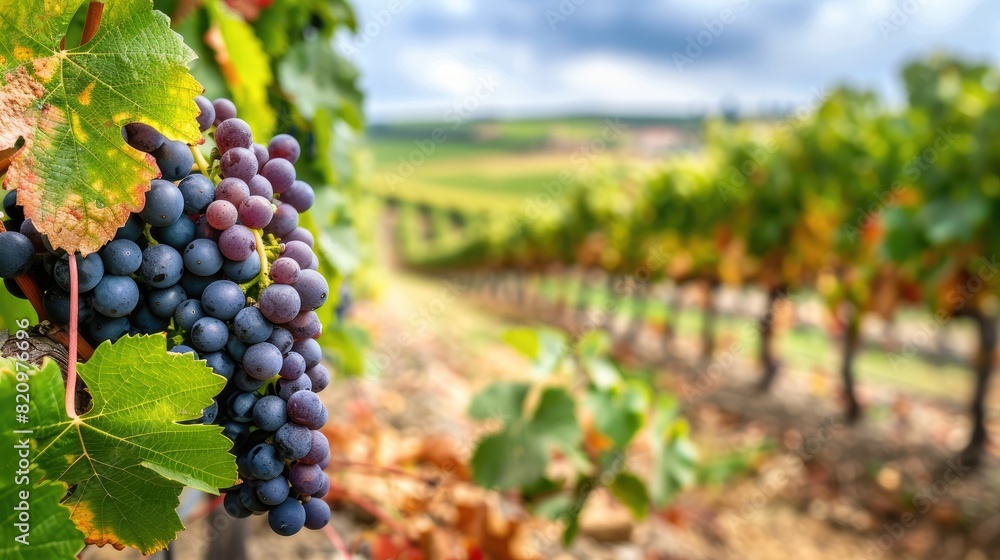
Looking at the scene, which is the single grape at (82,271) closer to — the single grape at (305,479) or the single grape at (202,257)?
the single grape at (202,257)

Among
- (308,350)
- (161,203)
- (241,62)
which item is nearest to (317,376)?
(308,350)

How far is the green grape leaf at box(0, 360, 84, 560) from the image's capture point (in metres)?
0.56

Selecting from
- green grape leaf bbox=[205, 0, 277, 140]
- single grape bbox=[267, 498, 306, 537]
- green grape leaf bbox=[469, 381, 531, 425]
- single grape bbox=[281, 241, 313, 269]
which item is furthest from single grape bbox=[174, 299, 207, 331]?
green grape leaf bbox=[469, 381, 531, 425]

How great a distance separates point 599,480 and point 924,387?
11.5m

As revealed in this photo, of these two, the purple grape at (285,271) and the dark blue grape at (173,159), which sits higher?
the dark blue grape at (173,159)

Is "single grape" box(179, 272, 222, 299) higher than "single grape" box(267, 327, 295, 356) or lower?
higher

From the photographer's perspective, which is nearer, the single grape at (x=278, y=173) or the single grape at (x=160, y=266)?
the single grape at (x=160, y=266)

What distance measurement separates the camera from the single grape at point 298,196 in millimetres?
814

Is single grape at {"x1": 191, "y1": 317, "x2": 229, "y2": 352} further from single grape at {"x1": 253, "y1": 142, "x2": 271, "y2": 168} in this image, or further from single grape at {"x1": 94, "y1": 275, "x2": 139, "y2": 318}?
single grape at {"x1": 253, "y1": 142, "x2": 271, "y2": 168}

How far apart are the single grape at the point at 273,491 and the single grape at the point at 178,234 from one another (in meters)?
0.25

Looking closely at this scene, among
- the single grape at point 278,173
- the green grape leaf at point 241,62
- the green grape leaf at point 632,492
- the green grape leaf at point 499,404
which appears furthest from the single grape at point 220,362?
the green grape leaf at point 632,492

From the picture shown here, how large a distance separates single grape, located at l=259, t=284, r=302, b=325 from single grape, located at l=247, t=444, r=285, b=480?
129mm

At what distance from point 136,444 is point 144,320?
0.13m

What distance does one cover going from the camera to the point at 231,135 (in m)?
0.69
